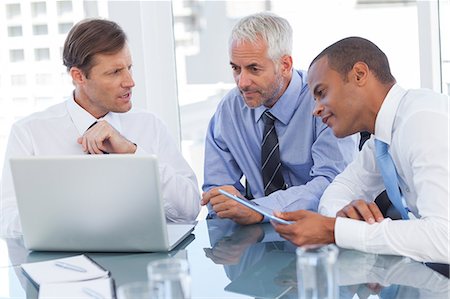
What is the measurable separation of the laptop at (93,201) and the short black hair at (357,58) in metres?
0.70

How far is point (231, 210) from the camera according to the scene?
240 centimetres

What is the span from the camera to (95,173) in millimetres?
2008

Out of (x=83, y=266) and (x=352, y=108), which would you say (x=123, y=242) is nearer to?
(x=83, y=266)

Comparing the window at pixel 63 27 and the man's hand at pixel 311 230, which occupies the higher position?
the window at pixel 63 27

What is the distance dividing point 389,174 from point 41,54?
7.99 ft

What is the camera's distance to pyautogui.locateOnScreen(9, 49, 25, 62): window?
4.13 m

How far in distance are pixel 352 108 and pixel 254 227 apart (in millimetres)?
477

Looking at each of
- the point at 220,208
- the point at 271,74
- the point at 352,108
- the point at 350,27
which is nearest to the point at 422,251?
the point at 352,108

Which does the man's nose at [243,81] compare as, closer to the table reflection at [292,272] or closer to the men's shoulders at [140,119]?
the men's shoulders at [140,119]

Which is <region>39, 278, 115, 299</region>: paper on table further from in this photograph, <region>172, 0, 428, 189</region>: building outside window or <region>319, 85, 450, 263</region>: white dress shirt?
<region>172, 0, 428, 189</region>: building outside window

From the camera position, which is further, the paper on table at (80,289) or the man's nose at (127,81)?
the man's nose at (127,81)

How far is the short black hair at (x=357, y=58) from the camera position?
230 centimetres

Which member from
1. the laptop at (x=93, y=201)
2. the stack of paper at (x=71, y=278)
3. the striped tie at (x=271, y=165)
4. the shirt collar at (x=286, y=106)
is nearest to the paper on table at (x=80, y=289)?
the stack of paper at (x=71, y=278)

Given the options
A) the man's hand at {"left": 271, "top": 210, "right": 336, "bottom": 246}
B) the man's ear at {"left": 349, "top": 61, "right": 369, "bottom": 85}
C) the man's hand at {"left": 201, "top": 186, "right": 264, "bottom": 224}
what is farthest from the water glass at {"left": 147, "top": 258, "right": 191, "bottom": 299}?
the man's ear at {"left": 349, "top": 61, "right": 369, "bottom": 85}
